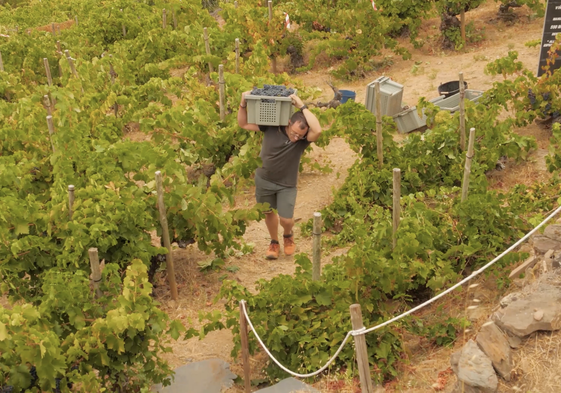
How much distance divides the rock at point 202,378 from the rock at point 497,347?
1.88m

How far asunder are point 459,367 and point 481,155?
409cm

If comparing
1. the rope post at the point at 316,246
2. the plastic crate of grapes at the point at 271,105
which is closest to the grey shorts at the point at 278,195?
the plastic crate of grapes at the point at 271,105

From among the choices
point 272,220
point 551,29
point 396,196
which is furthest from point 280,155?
point 551,29

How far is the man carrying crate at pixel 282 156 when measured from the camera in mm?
6254

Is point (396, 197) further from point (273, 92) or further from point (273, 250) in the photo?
point (273, 250)

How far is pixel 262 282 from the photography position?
209 inches

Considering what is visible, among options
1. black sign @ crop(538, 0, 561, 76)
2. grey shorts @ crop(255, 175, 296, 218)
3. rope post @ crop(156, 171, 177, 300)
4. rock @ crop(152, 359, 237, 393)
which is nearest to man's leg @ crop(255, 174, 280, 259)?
grey shorts @ crop(255, 175, 296, 218)

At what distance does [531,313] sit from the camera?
441 centimetres

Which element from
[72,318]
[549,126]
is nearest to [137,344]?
[72,318]

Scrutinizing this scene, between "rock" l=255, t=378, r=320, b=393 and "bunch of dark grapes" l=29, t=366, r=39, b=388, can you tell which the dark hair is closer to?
"rock" l=255, t=378, r=320, b=393

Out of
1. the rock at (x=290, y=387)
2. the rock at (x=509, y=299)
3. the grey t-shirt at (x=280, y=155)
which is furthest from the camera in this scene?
the grey t-shirt at (x=280, y=155)

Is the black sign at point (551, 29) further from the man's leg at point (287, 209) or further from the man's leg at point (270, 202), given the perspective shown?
the man's leg at point (270, 202)

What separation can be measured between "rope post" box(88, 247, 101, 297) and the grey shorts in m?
2.20

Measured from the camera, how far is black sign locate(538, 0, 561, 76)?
8828mm
